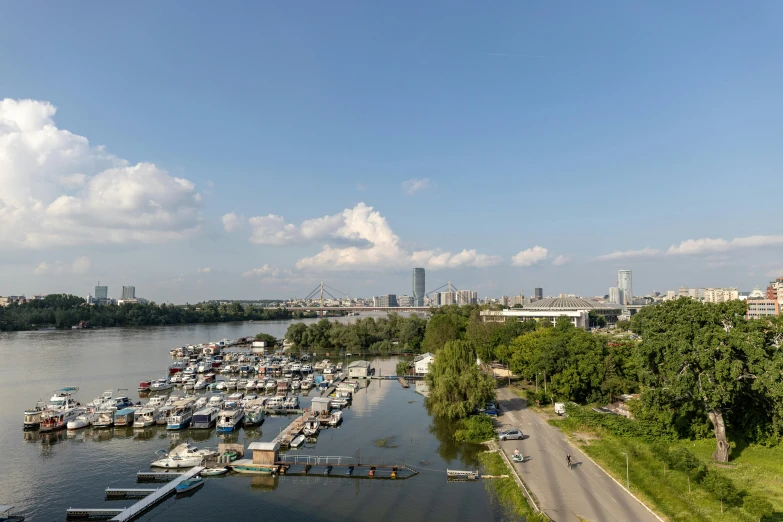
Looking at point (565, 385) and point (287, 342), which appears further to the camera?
point (287, 342)

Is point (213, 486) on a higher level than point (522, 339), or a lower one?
lower

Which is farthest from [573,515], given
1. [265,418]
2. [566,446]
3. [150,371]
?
[150,371]

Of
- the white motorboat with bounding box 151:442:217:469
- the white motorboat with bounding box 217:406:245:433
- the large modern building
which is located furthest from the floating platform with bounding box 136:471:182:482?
the large modern building

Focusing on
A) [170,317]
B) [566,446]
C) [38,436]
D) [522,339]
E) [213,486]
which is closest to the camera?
[213,486]

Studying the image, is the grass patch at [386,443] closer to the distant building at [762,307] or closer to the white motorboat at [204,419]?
the white motorboat at [204,419]

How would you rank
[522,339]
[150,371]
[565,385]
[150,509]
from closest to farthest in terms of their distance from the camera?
[150,509], [565,385], [522,339], [150,371]

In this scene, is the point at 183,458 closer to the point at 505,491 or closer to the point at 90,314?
the point at 505,491

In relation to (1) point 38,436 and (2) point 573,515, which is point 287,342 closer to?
(1) point 38,436
